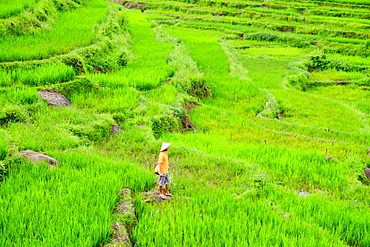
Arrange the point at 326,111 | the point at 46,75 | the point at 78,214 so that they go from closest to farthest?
the point at 78,214, the point at 46,75, the point at 326,111

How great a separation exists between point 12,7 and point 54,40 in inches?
55.5

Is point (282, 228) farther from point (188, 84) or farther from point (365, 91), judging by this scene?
point (365, 91)

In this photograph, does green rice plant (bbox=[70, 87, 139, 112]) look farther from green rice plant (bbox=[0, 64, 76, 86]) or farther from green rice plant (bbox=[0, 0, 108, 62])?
green rice plant (bbox=[0, 0, 108, 62])

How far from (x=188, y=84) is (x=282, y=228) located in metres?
5.67

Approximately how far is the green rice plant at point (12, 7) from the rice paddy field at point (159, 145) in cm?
4

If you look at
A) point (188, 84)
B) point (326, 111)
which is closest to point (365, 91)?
point (326, 111)

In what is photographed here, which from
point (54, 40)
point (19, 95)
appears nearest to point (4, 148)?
point (19, 95)

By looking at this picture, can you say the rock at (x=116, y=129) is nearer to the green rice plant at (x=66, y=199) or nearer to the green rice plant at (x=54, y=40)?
the green rice plant at (x=66, y=199)

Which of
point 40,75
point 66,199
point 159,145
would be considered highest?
point 40,75

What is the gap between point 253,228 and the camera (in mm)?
3041

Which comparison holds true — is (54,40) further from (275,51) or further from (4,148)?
(275,51)

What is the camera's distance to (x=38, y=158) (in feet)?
12.1

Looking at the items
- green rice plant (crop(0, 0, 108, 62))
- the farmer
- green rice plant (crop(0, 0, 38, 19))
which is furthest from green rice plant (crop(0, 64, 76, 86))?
the farmer

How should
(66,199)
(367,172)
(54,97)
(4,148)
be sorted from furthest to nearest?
1. (54,97)
2. (367,172)
3. (4,148)
4. (66,199)
